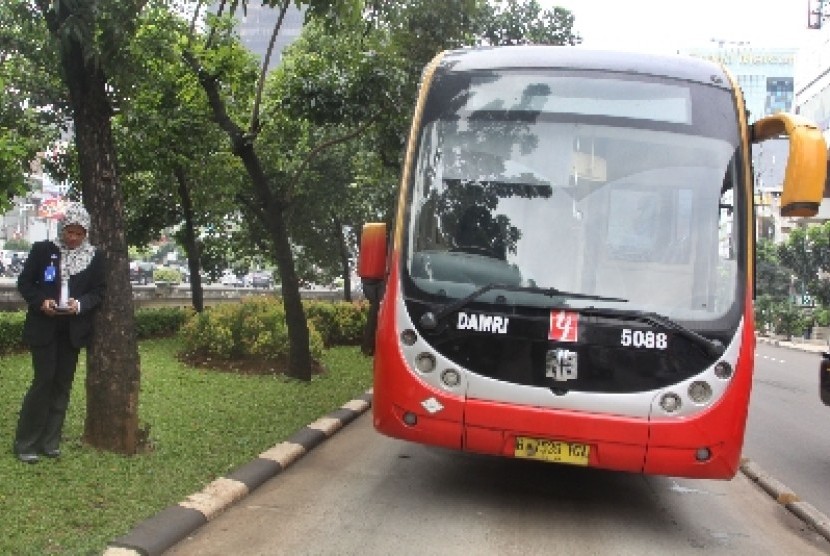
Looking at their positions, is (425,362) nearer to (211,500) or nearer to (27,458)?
(211,500)

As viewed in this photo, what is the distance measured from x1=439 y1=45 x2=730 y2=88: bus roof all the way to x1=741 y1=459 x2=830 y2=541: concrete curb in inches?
129

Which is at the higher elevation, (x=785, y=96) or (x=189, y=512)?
(x=785, y=96)

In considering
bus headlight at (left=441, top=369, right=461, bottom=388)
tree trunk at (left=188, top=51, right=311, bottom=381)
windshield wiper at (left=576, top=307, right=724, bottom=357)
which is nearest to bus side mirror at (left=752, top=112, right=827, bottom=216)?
windshield wiper at (left=576, top=307, right=724, bottom=357)

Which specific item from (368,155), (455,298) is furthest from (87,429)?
(368,155)

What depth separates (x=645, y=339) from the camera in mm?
5430

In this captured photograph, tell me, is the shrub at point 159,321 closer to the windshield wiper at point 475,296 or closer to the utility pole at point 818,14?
the windshield wiper at point 475,296

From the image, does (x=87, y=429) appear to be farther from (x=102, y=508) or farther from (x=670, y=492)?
(x=670, y=492)

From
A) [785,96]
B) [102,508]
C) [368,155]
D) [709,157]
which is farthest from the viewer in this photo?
[785,96]

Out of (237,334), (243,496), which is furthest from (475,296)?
(237,334)

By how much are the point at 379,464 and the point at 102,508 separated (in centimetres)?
274

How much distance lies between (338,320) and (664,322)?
12141mm

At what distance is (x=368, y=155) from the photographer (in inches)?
661

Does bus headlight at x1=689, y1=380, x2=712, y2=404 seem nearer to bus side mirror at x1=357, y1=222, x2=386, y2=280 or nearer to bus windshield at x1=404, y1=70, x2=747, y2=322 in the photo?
bus windshield at x1=404, y1=70, x2=747, y2=322

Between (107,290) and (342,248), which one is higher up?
(342,248)
